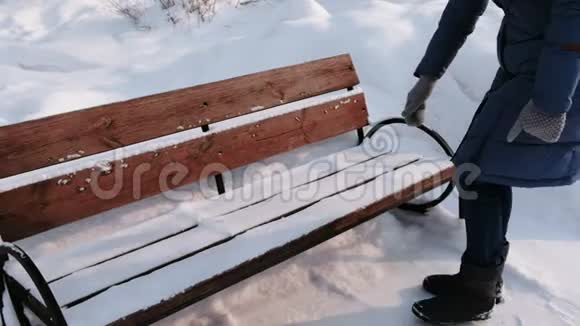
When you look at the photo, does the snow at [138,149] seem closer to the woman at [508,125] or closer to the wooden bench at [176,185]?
the wooden bench at [176,185]

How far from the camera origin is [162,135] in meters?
2.36

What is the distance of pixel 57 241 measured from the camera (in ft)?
8.36

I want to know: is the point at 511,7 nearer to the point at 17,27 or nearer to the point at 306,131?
the point at 306,131

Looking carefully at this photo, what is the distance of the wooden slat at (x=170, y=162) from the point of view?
1.98 meters

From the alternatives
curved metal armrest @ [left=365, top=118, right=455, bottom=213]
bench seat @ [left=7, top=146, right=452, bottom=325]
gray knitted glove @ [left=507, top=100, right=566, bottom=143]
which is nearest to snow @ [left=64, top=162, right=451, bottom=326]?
bench seat @ [left=7, top=146, right=452, bottom=325]

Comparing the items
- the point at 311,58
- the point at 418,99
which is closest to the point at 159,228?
the point at 418,99

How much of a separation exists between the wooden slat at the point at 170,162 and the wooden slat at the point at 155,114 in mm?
88

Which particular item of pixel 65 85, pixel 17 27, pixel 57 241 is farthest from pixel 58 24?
pixel 57 241

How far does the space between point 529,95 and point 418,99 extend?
24.2 inches

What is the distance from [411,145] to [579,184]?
1.08 m

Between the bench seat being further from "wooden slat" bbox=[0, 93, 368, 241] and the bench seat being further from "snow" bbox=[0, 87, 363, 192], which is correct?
"snow" bbox=[0, 87, 363, 192]

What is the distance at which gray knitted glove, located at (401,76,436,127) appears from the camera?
7.43ft

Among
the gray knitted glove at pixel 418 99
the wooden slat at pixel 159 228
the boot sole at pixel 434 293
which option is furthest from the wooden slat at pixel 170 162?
the boot sole at pixel 434 293

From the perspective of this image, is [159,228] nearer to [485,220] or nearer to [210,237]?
[210,237]
